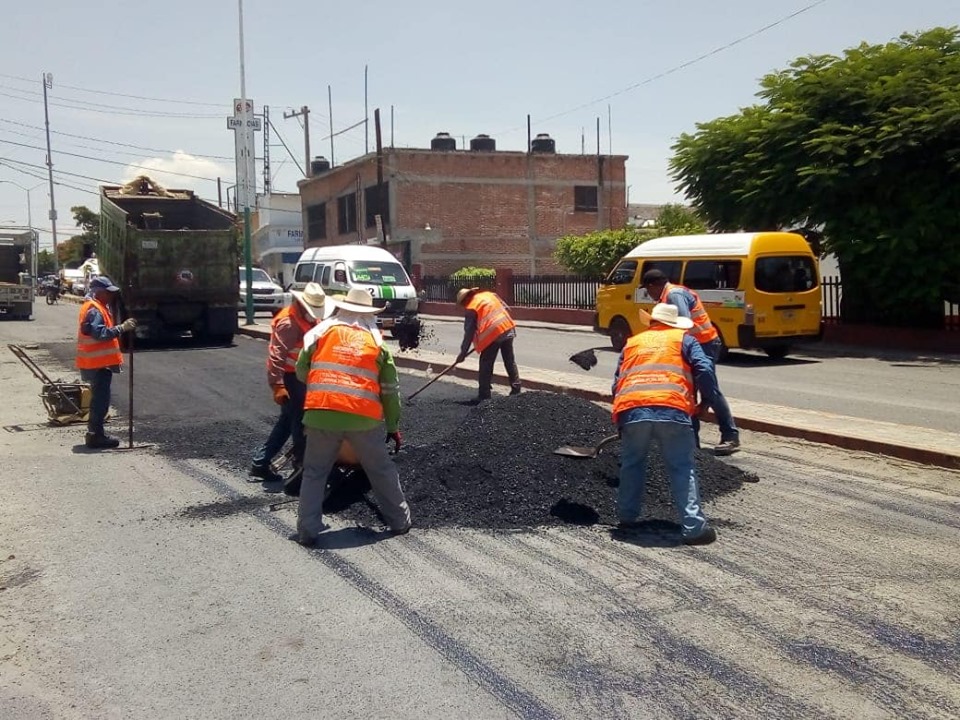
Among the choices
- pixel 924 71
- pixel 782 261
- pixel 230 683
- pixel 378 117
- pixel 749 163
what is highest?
pixel 378 117

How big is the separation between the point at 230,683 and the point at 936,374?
14.5m

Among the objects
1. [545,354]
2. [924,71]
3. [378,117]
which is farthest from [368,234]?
[924,71]

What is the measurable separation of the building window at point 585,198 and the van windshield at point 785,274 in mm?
33331

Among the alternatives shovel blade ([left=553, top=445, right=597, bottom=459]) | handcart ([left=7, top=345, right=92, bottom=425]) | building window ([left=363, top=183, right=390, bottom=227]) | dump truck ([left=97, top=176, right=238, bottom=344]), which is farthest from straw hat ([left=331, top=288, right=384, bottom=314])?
building window ([left=363, top=183, right=390, bottom=227])

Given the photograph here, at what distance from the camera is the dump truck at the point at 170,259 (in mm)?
20906

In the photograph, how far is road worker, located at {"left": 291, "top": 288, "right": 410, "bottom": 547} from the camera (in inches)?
242

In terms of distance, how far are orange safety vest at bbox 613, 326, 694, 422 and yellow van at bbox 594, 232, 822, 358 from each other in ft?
35.0

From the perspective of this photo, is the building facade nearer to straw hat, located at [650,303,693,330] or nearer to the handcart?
the handcart

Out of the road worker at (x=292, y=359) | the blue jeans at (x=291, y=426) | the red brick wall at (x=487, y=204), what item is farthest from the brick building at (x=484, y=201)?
the road worker at (x=292, y=359)

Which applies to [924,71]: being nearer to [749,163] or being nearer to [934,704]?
[749,163]

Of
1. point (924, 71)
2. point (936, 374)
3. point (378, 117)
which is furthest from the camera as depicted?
point (378, 117)

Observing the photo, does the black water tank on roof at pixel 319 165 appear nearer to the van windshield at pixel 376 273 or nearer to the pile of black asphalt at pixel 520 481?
the van windshield at pixel 376 273

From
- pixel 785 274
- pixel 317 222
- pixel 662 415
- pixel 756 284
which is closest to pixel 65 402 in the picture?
pixel 662 415

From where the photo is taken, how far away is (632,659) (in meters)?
4.48
